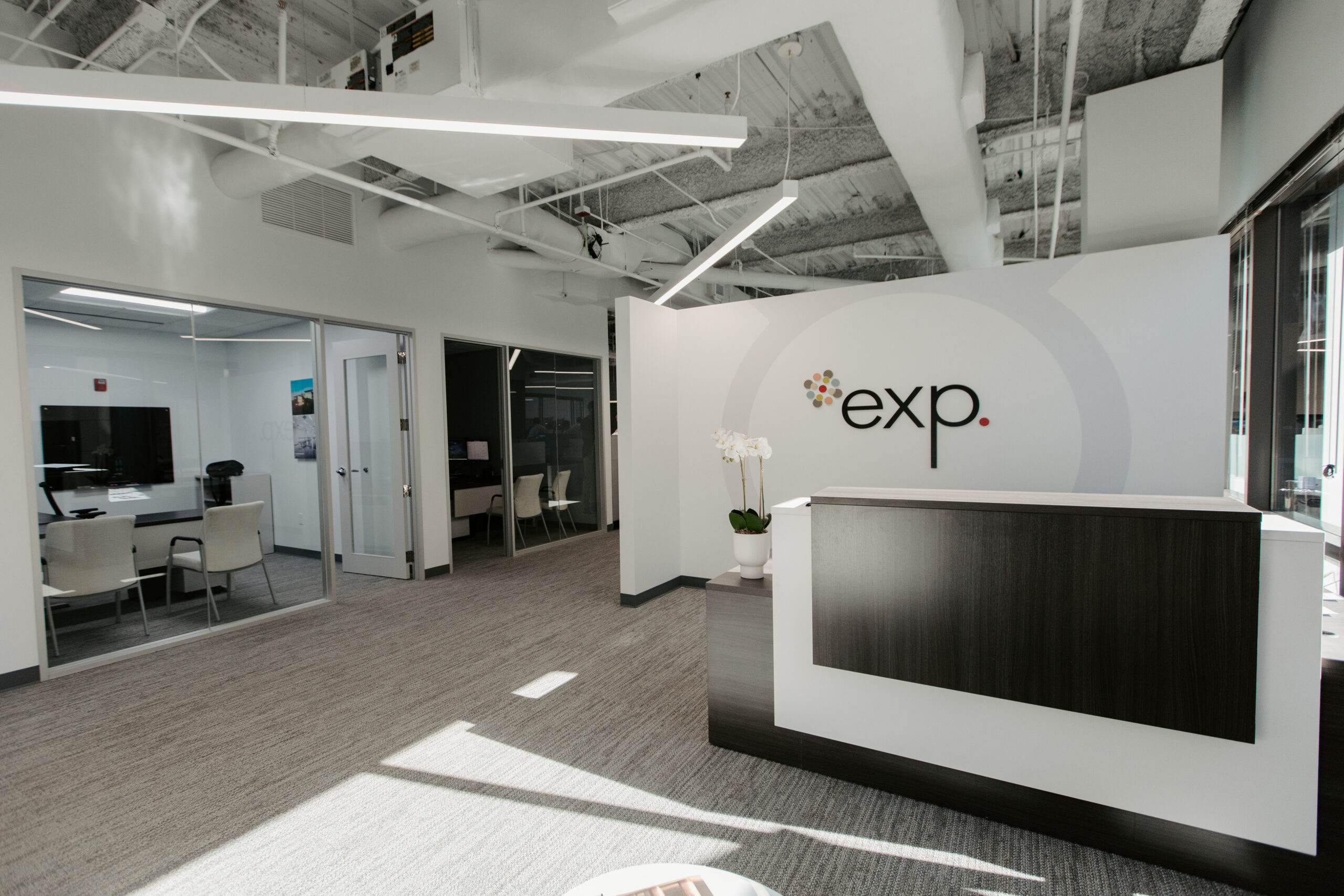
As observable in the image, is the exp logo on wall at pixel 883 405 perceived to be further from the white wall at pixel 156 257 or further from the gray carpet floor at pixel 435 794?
the white wall at pixel 156 257

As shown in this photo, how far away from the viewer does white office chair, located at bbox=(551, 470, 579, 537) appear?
794 centimetres

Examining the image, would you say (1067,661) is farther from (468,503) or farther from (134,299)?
(468,503)

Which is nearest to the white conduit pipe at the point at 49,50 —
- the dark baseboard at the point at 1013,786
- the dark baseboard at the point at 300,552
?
the dark baseboard at the point at 300,552

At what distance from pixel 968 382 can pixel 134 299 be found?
19.3 ft

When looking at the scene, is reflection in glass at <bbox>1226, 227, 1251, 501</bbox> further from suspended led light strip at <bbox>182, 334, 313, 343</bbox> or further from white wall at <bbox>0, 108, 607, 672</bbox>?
suspended led light strip at <bbox>182, 334, 313, 343</bbox>

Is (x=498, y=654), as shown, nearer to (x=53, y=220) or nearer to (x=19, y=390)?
(x=19, y=390)

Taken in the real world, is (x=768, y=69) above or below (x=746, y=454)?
above

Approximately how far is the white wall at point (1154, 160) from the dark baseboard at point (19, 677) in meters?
7.40

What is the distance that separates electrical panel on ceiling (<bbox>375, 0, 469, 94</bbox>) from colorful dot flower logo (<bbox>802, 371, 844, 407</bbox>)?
10.5 ft

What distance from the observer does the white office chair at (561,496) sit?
7941mm

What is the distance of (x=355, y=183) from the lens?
3971 mm

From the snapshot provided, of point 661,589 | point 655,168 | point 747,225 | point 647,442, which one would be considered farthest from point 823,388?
point 661,589

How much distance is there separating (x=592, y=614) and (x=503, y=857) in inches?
110

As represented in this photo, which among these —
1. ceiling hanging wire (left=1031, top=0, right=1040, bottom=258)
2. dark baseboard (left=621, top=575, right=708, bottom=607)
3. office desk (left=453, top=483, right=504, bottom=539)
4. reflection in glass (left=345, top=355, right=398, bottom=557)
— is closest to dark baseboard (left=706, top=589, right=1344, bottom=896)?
dark baseboard (left=621, top=575, right=708, bottom=607)
